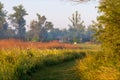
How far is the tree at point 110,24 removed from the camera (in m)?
13.3

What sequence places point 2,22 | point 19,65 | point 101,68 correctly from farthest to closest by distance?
point 2,22 → point 19,65 → point 101,68

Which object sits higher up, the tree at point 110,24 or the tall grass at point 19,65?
the tree at point 110,24

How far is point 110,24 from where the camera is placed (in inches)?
532

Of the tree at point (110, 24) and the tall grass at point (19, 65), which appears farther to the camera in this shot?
the tree at point (110, 24)

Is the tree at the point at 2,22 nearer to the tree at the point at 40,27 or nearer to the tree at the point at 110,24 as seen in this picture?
the tree at the point at 40,27

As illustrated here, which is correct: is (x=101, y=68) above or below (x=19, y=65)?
below

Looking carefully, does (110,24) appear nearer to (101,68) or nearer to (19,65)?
(101,68)

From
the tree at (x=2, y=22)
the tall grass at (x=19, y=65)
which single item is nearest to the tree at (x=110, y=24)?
the tall grass at (x=19, y=65)

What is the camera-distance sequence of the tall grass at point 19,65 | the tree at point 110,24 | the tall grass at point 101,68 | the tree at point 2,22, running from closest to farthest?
1. the tall grass at point 101,68
2. the tall grass at point 19,65
3. the tree at point 110,24
4. the tree at point 2,22

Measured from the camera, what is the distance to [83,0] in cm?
1440

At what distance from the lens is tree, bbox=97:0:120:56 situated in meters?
13.3

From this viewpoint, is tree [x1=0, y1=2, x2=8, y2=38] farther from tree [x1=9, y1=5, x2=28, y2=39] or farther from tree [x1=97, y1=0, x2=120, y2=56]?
tree [x1=97, y1=0, x2=120, y2=56]

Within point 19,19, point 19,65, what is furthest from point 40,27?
point 19,65

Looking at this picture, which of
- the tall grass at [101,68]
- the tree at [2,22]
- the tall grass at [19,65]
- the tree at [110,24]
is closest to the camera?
the tall grass at [101,68]
